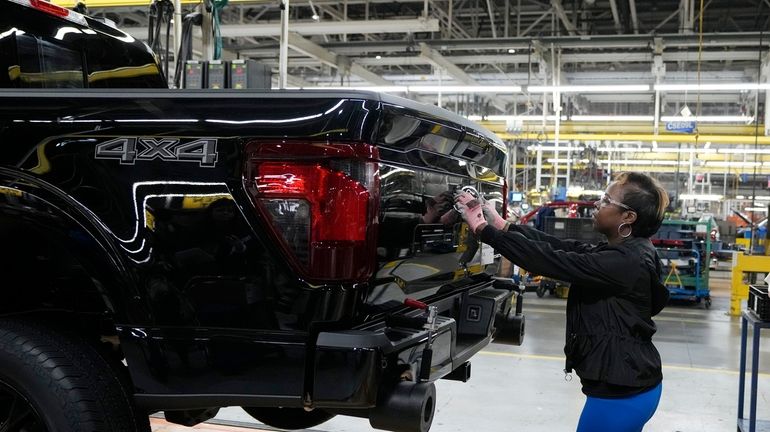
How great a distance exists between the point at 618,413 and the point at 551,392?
10.7ft

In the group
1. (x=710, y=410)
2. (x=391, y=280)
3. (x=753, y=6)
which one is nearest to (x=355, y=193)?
(x=391, y=280)

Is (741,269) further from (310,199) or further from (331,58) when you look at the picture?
(331,58)

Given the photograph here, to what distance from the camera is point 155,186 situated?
187 cm

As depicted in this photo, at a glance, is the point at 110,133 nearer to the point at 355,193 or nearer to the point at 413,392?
the point at 355,193

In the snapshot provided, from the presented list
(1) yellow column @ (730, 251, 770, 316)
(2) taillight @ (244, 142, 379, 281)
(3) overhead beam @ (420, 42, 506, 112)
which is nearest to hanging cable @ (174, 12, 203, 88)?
(2) taillight @ (244, 142, 379, 281)

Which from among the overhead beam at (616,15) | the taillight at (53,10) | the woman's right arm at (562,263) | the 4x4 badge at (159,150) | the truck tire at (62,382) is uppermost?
the overhead beam at (616,15)

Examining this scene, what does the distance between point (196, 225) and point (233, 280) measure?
0.17 meters

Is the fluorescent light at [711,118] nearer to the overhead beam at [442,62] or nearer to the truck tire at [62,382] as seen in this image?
the overhead beam at [442,62]

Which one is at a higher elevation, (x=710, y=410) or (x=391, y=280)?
(x=391, y=280)

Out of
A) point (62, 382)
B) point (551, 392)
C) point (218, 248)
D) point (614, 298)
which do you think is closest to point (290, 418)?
point (62, 382)

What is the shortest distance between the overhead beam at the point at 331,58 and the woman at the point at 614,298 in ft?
39.6

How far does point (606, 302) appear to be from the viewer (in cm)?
258

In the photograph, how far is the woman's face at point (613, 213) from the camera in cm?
264

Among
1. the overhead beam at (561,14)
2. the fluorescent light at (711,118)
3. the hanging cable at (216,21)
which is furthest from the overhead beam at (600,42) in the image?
the hanging cable at (216,21)
